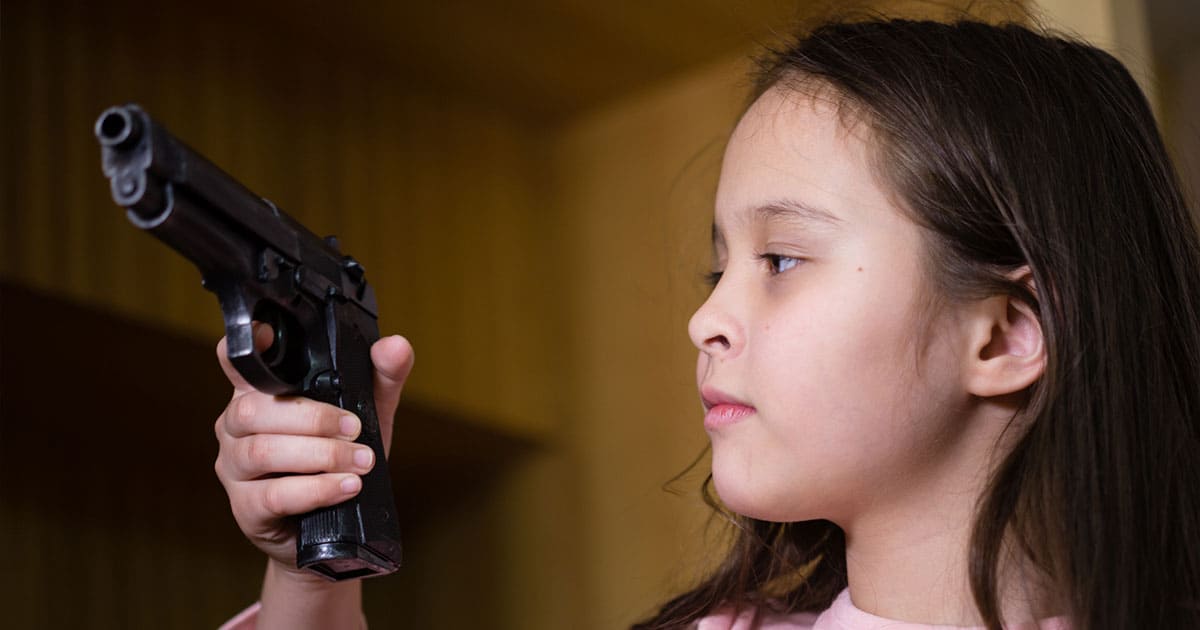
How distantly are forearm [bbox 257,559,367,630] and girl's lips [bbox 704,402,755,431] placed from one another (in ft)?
1.05

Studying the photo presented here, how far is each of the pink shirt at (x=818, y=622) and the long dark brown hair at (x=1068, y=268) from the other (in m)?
0.04

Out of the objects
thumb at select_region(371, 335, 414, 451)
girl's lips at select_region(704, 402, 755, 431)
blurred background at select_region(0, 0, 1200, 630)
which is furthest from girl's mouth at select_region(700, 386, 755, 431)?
blurred background at select_region(0, 0, 1200, 630)

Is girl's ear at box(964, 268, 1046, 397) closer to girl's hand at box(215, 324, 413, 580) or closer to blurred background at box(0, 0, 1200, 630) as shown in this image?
girl's hand at box(215, 324, 413, 580)

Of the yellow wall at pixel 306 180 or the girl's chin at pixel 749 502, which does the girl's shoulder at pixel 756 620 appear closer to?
the girl's chin at pixel 749 502

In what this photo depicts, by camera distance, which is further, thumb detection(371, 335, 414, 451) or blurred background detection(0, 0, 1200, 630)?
blurred background detection(0, 0, 1200, 630)

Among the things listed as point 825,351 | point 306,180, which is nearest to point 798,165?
point 825,351

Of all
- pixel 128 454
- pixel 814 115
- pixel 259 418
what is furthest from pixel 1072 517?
pixel 128 454

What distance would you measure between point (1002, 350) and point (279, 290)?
51 cm

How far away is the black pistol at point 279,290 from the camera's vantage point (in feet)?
2.36

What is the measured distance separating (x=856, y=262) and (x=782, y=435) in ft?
0.43

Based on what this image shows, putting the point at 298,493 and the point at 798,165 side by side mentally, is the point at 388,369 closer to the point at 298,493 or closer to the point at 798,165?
the point at 298,493

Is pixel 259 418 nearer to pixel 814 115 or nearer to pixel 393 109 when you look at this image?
pixel 814 115

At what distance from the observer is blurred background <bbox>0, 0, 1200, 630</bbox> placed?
2180 mm

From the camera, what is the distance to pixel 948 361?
0.92 metres
